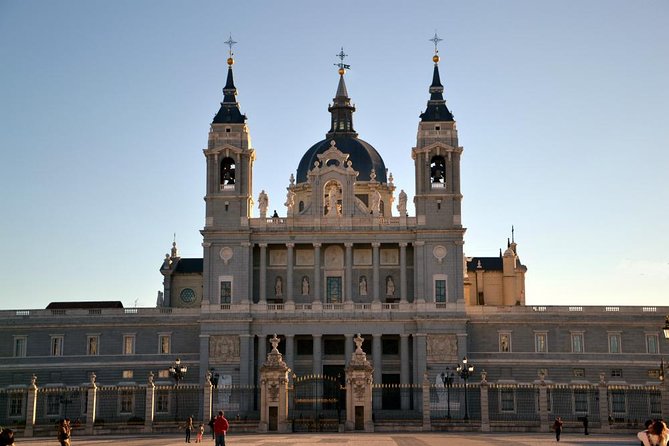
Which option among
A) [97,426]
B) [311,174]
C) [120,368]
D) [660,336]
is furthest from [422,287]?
[97,426]

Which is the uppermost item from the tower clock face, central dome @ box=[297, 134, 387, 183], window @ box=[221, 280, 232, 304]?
central dome @ box=[297, 134, 387, 183]

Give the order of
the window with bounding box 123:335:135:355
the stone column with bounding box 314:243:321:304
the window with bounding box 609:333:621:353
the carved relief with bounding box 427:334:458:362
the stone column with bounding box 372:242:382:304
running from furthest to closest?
the stone column with bounding box 372:242:382:304, the stone column with bounding box 314:243:321:304, the window with bounding box 123:335:135:355, the window with bounding box 609:333:621:353, the carved relief with bounding box 427:334:458:362

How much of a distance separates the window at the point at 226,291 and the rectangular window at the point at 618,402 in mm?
30678

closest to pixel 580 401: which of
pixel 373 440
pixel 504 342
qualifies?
pixel 504 342

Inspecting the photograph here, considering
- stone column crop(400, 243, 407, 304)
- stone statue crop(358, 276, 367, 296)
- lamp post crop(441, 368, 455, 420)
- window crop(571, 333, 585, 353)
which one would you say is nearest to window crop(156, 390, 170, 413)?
stone statue crop(358, 276, 367, 296)

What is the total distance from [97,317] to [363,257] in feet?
72.8

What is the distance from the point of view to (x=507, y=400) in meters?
82.9

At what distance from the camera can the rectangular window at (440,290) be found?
283ft

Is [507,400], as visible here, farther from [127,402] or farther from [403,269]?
[127,402]

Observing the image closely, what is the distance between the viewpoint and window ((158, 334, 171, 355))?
87125 millimetres

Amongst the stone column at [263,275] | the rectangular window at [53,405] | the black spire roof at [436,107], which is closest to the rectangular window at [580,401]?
the black spire roof at [436,107]

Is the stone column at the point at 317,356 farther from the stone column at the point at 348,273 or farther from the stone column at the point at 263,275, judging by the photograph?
the stone column at the point at 263,275

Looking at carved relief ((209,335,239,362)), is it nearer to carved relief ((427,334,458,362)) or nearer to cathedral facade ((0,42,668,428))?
cathedral facade ((0,42,668,428))

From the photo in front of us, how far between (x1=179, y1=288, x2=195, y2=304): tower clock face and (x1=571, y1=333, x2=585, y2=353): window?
3594 centimetres
